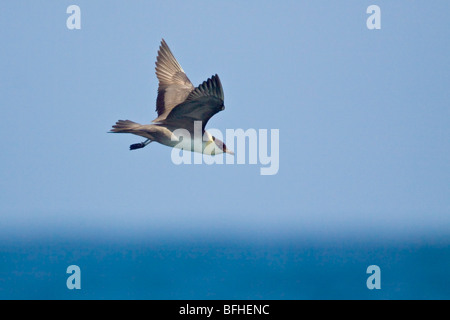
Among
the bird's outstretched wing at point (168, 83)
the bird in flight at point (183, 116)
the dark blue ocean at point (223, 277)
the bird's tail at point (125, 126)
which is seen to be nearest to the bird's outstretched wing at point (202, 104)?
the bird in flight at point (183, 116)

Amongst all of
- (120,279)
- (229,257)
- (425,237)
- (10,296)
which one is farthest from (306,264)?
(425,237)

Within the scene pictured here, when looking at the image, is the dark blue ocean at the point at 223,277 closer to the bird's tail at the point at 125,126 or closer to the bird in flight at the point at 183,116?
the bird in flight at the point at 183,116

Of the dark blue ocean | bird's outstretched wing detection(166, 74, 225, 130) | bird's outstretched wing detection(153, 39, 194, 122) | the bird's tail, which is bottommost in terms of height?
the bird's tail

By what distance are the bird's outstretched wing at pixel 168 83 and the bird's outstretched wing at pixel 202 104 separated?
424mm

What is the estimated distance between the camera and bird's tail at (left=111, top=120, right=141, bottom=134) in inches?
627

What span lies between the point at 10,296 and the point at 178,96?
32900mm

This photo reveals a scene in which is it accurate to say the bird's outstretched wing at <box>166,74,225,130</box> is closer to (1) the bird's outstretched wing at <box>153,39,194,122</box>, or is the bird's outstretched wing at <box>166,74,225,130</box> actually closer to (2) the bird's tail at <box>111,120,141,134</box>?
(1) the bird's outstretched wing at <box>153,39,194,122</box>

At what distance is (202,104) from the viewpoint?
15.9m

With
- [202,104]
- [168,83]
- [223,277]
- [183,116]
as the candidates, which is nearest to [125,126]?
[183,116]

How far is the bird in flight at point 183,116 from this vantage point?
Answer: 15.7 metres

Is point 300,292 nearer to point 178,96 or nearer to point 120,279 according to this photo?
point 120,279

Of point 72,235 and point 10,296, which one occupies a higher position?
point 72,235

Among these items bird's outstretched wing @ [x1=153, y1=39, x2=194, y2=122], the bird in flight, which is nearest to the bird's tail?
the bird in flight
